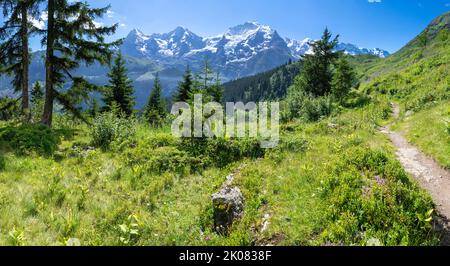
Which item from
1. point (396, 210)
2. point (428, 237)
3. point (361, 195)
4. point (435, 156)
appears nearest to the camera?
point (428, 237)

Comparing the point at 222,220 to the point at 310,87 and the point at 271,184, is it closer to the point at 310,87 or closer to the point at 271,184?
the point at 271,184

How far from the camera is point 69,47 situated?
63.3 feet

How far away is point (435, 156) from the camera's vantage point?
12.3 metres

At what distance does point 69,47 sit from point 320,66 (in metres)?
27.4

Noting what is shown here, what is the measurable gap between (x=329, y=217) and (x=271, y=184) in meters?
2.83

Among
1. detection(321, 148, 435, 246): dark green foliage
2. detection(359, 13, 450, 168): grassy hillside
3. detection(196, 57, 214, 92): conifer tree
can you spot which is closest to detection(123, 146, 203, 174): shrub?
detection(196, 57, 214, 92): conifer tree

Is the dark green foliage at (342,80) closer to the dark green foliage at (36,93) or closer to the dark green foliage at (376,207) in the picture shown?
the dark green foliage at (376,207)

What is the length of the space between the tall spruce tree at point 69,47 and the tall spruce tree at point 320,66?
2419 cm

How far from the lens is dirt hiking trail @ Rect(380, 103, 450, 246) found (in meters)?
7.77

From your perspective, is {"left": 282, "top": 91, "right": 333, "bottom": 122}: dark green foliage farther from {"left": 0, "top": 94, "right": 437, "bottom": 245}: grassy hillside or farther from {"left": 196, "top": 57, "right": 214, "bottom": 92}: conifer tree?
{"left": 196, "top": 57, "right": 214, "bottom": 92}: conifer tree

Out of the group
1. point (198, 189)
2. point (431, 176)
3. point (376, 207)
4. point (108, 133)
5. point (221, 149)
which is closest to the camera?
point (376, 207)

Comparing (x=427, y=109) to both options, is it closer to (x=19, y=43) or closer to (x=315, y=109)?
(x=315, y=109)

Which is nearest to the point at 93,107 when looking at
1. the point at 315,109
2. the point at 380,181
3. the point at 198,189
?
the point at 198,189

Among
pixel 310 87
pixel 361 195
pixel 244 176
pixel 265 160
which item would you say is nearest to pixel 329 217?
pixel 361 195
